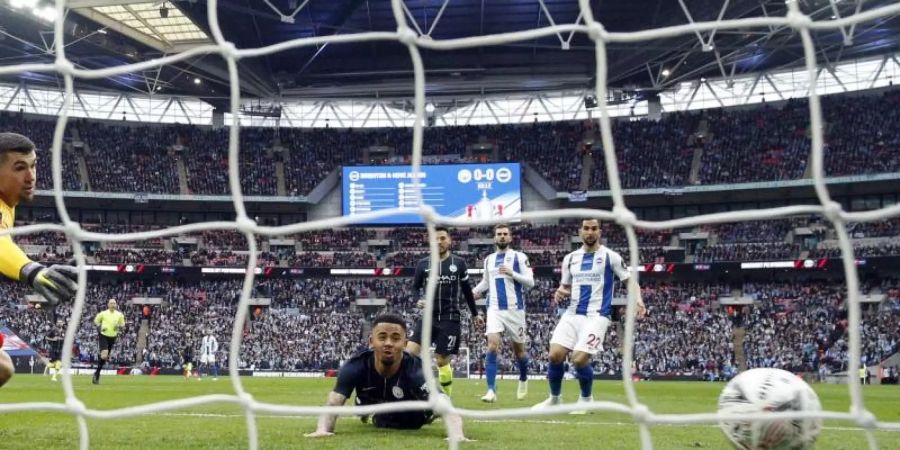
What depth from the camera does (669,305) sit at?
33000mm

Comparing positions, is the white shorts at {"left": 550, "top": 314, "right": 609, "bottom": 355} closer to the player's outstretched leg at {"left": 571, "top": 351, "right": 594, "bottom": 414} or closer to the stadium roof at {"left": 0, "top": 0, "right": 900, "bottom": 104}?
the player's outstretched leg at {"left": 571, "top": 351, "right": 594, "bottom": 414}

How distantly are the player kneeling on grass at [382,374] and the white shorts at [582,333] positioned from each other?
2347mm

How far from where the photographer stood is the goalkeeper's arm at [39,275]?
154 inches

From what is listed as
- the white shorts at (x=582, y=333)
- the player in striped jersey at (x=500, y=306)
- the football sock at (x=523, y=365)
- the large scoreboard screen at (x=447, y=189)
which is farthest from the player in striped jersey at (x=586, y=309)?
the large scoreboard screen at (x=447, y=189)

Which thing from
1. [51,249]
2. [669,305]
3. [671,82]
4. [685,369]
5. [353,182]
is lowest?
[685,369]

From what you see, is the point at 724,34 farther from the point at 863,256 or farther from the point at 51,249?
the point at 51,249

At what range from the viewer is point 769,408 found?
118 inches

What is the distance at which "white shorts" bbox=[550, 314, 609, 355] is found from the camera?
7535mm

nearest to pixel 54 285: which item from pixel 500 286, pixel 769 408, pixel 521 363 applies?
A: pixel 769 408

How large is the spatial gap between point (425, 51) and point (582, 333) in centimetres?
2936

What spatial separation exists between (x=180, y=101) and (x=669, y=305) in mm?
28283

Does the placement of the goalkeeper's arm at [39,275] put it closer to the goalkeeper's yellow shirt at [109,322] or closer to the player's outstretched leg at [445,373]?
the player's outstretched leg at [445,373]

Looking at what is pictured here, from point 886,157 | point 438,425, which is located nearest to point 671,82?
point 886,157

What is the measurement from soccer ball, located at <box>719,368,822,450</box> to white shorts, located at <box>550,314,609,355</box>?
4.34 meters
